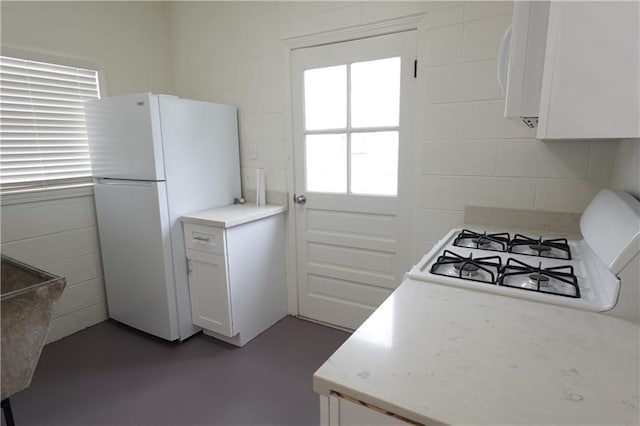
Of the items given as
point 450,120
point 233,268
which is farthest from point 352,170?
point 233,268

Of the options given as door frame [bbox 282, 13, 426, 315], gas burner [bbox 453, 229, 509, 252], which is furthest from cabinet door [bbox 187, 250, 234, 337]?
gas burner [bbox 453, 229, 509, 252]

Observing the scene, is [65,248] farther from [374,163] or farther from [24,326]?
[374,163]

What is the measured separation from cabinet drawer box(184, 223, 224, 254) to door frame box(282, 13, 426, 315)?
2.09 feet

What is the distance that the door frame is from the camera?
2.04 m

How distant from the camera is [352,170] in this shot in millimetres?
2389

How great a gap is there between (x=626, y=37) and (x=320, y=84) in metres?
1.90

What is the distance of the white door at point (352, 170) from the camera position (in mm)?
2182

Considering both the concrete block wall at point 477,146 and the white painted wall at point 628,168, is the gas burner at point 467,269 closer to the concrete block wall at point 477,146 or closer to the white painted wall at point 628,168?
the white painted wall at point 628,168

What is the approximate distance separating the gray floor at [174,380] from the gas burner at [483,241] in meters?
1.13

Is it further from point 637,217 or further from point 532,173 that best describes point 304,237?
point 637,217

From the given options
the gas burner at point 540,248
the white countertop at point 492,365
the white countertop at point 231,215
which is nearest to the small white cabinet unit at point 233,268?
the white countertop at point 231,215

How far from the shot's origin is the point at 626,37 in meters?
0.69

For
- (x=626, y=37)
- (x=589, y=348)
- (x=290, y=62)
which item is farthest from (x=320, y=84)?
(x=589, y=348)

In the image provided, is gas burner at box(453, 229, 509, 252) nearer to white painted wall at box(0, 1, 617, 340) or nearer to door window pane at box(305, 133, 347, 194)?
white painted wall at box(0, 1, 617, 340)
